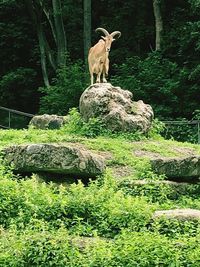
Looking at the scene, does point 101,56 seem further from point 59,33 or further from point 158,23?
point 59,33

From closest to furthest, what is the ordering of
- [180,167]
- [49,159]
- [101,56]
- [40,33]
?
[49,159]
[180,167]
[101,56]
[40,33]

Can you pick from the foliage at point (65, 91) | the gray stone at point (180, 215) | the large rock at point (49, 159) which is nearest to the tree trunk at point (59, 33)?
the foliage at point (65, 91)

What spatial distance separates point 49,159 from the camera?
979 cm

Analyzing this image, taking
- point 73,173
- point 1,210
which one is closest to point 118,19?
point 73,173

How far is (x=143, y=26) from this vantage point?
89.2 feet

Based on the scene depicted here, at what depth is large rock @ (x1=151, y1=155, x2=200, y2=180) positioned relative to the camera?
403 inches

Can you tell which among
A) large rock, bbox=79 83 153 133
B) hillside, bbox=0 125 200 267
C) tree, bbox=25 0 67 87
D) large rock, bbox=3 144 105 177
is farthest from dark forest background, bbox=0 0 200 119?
large rock, bbox=3 144 105 177

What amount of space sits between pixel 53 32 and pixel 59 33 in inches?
52.5

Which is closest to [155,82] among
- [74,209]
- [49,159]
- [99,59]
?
[99,59]

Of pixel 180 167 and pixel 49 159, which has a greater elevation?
pixel 49 159

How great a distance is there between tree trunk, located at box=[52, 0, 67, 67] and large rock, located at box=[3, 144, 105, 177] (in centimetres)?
1555

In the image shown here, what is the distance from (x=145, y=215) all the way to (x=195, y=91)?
1451 cm

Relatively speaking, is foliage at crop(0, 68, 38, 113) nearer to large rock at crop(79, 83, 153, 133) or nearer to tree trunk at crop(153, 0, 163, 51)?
tree trunk at crop(153, 0, 163, 51)

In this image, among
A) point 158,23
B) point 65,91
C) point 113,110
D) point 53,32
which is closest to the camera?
point 113,110
